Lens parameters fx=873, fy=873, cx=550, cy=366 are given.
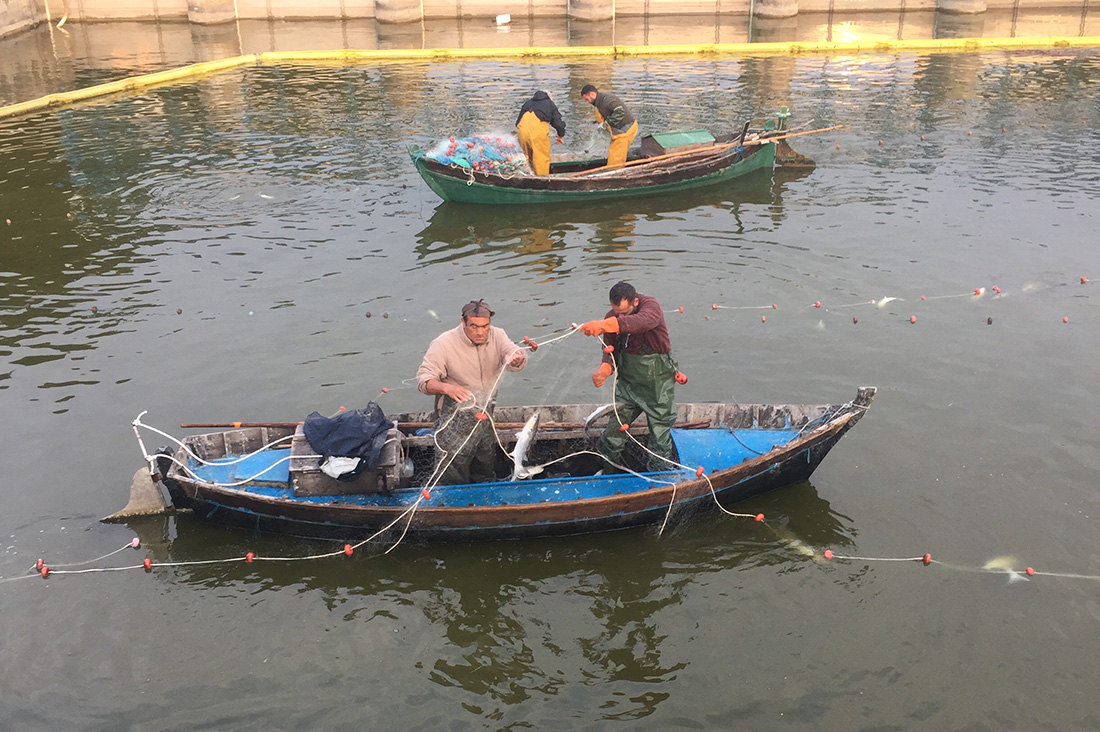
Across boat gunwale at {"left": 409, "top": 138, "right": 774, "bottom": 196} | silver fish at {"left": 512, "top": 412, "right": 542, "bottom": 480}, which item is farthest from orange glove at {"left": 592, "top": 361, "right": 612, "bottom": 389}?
boat gunwale at {"left": 409, "top": 138, "right": 774, "bottom": 196}

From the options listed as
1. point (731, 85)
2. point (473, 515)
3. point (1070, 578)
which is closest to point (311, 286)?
point (473, 515)

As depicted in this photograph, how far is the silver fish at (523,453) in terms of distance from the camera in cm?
882

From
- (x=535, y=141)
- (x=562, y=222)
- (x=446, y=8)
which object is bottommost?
(x=562, y=222)

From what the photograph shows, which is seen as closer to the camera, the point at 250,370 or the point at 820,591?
the point at 820,591

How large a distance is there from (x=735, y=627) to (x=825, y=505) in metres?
2.13

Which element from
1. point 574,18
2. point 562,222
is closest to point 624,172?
point 562,222

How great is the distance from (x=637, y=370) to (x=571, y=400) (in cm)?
246

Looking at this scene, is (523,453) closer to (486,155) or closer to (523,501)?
(523,501)

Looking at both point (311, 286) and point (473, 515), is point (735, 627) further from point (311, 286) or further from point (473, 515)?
point (311, 286)

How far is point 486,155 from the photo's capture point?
1689 centimetres

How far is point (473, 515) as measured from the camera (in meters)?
8.30

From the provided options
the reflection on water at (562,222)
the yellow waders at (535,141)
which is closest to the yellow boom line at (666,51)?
the reflection on water at (562,222)

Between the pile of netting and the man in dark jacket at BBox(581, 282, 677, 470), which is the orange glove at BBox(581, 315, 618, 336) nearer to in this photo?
the man in dark jacket at BBox(581, 282, 677, 470)

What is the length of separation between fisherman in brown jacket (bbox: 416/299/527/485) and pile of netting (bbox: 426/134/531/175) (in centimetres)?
903
